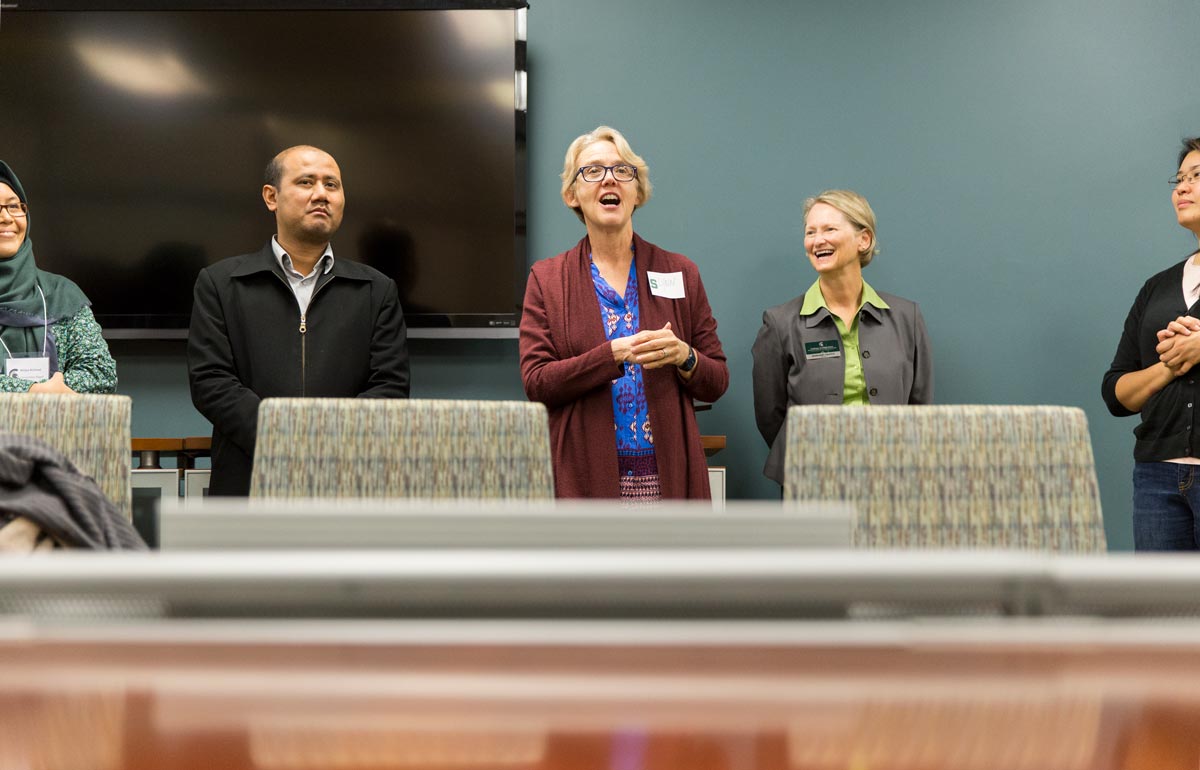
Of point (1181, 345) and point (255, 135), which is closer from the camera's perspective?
point (1181, 345)

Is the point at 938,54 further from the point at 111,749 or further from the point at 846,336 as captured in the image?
the point at 111,749

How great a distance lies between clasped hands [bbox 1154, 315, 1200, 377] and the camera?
8.61 feet

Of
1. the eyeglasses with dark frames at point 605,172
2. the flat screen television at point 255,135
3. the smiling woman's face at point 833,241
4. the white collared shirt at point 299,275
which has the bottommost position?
the white collared shirt at point 299,275

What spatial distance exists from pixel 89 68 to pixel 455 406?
8.95 ft

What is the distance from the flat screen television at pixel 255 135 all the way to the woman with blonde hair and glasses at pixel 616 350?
0.97 metres

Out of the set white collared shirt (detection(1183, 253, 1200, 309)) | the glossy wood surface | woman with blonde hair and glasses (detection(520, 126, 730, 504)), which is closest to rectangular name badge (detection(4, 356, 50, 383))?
woman with blonde hair and glasses (detection(520, 126, 730, 504))

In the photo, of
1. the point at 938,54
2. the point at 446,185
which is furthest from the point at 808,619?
the point at 938,54

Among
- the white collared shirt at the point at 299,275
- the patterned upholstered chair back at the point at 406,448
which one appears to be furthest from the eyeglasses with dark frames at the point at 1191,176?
the white collared shirt at the point at 299,275

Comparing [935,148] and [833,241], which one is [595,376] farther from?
[935,148]

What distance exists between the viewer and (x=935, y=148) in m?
3.57

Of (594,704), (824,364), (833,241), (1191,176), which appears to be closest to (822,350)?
(824,364)

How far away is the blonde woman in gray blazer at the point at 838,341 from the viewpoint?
9.19 ft

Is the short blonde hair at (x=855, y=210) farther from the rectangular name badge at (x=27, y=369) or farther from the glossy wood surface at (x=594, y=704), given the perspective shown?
the glossy wood surface at (x=594, y=704)

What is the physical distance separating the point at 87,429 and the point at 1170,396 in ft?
8.99
